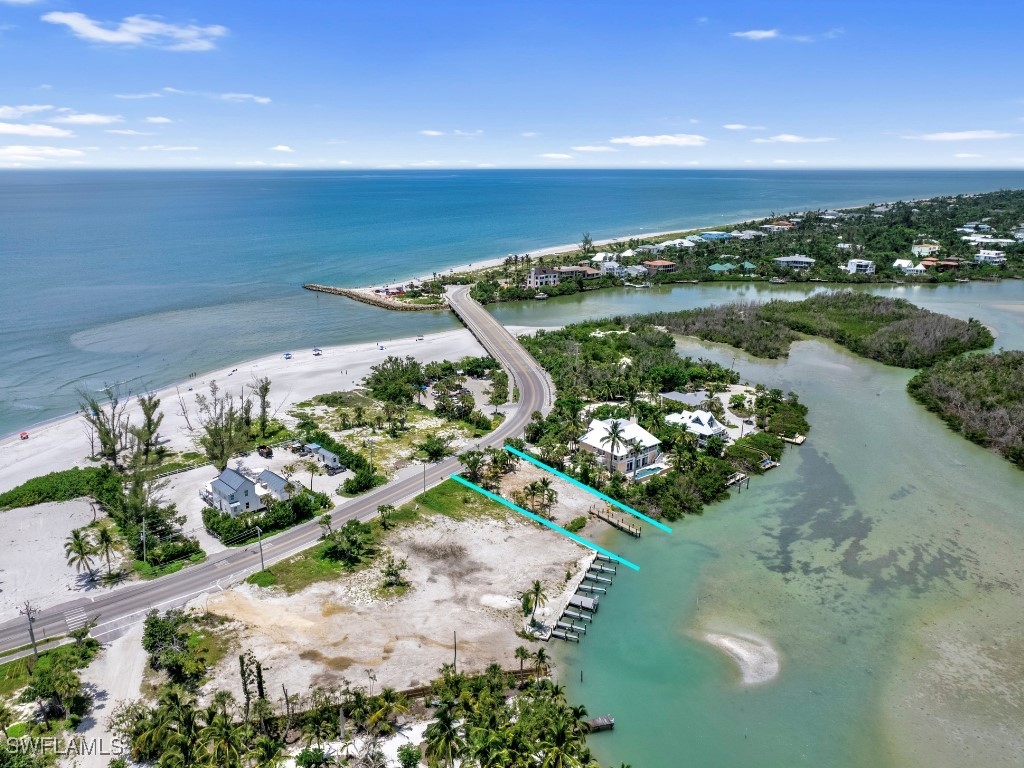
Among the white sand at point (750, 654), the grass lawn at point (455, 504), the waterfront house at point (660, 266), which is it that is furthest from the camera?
the waterfront house at point (660, 266)

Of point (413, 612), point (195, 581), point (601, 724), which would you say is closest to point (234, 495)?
point (195, 581)

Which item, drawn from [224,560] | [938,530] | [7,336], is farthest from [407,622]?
[7,336]

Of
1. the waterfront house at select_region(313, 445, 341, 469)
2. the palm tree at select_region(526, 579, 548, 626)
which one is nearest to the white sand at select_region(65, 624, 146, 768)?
the waterfront house at select_region(313, 445, 341, 469)

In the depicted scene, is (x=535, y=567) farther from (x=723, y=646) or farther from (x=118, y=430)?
(x=118, y=430)

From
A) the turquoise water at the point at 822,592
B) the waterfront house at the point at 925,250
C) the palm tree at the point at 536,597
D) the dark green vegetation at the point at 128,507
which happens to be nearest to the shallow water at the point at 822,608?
the turquoise water at the point at 822,592

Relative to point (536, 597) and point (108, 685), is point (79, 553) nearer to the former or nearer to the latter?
point (108, 685)

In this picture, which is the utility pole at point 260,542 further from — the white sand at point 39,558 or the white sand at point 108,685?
the white sand at point 39,558
